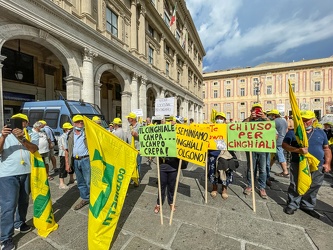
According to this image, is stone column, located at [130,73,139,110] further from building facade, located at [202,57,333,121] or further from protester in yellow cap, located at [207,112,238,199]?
building facade, located at [202,57,333,121]

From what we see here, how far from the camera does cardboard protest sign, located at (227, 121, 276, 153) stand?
3160 mm

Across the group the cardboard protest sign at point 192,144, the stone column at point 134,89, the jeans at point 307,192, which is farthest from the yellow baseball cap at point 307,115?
the stone column at point 134,89

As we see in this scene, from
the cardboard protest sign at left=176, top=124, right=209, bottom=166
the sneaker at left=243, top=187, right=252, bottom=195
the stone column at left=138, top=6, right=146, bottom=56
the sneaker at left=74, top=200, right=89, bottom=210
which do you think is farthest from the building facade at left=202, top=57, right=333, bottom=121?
the sneaker at left=74, top=200, right=89, bottom=210

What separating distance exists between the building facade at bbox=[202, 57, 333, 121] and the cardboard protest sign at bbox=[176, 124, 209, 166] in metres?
38.3

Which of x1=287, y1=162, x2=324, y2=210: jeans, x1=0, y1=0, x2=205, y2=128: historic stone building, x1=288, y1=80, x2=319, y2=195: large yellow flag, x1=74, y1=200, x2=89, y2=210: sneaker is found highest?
x1=0, y1=0, x2=205, y2=128: historic stone building

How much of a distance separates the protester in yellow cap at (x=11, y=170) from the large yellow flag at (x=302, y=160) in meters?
4.15

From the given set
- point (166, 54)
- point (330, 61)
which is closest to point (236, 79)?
point (330, 61)

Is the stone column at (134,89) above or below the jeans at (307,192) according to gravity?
above

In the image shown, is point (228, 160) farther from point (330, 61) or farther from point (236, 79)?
point (330, 61)

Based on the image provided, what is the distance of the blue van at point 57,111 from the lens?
804 centimetres

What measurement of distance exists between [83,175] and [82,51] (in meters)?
9.89

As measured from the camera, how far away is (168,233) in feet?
8.44

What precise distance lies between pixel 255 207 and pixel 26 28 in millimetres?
11491

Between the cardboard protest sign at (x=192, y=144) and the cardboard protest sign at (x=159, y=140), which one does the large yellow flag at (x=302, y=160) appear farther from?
the cardboard protest sign at (x=159, y=140)
